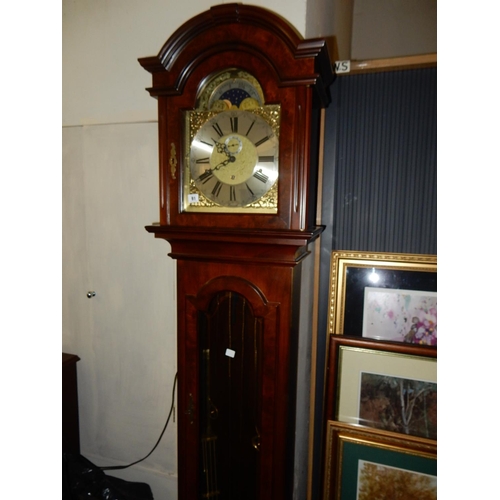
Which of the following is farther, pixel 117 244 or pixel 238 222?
pixel 117 244

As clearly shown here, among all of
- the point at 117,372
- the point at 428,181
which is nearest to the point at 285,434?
the point at 117,372

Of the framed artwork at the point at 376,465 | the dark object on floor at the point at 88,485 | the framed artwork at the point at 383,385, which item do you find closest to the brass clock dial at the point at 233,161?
the framed artwork at the point at 383,385

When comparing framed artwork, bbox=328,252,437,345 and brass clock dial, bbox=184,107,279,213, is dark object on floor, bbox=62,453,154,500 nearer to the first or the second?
framed artwork, bbox=328,252,437,345

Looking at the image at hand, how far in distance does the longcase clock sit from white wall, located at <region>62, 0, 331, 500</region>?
1.33ft

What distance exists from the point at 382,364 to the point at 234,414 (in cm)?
59

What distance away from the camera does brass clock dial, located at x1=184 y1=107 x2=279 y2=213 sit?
2.81 ft

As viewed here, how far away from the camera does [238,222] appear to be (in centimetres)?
88

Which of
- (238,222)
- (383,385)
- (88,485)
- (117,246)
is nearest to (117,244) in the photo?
(117,246)

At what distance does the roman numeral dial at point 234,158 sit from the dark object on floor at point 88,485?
1211 mm

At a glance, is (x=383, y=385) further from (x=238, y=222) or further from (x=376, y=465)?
(x=238, y=222)

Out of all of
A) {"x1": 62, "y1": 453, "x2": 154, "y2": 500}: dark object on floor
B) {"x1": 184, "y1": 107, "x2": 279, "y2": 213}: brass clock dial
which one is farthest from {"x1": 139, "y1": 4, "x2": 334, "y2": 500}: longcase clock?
{"x1": 62, "y1": 453, "x2": 154, "y2": 500}: dark object on floor

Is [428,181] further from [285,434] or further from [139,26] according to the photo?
[139,26]

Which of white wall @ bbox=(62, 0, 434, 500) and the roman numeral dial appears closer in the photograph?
the roman numeral dial

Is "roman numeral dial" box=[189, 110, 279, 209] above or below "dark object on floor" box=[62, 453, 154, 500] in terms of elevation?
above
